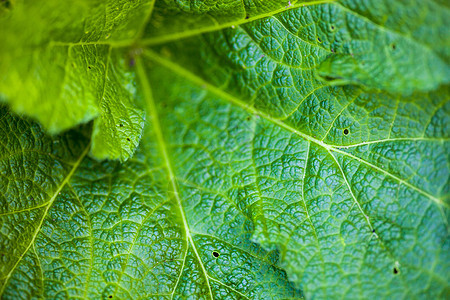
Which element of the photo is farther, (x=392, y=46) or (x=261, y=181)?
(x=261, y=181)

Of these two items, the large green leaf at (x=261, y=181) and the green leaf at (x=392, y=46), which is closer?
the green leaf at (x=392, y=46)

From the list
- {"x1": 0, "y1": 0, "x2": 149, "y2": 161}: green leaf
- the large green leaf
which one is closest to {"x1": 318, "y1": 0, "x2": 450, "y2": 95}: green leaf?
the large green leaf

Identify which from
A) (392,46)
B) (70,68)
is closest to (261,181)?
(392,46)

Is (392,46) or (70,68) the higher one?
(392,46)

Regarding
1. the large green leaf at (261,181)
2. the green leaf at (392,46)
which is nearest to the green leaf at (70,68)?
the large green leaf at (261,181)

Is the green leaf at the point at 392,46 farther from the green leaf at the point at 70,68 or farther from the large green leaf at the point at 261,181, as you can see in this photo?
the green leaf at the point at 70,68

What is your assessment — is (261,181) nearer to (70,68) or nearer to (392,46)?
(392,46)

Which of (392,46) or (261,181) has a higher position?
(392,46)

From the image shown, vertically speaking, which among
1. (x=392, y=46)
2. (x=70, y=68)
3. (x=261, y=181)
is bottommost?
(x=261, y=181)

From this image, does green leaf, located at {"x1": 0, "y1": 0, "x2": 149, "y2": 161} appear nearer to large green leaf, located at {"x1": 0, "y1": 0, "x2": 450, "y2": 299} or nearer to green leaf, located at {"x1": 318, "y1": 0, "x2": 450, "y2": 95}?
large green leaf, located at {"x1": 0, "y1": 0, "x2": 450, "y2": 299}

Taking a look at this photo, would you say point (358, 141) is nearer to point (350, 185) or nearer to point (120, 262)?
point (350, 185)
